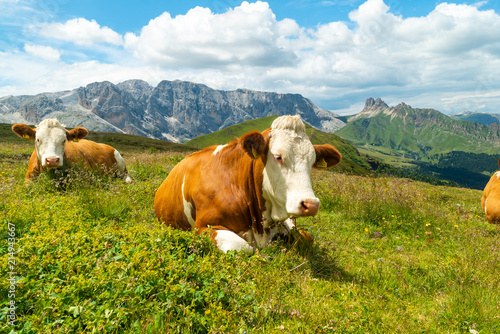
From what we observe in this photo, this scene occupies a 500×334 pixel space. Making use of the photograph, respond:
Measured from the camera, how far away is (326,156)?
500 centimetres

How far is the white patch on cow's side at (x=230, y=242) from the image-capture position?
4.21m

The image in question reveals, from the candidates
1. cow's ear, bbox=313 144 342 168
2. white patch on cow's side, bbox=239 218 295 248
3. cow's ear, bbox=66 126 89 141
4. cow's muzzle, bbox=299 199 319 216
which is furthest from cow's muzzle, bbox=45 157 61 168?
cow's muzzle, bbox=299 199 319 216

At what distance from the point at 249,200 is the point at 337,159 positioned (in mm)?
1718

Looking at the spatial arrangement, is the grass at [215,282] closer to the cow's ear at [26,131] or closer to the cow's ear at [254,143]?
the cow's ear at [254,143]

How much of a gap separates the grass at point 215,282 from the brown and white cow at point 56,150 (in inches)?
115

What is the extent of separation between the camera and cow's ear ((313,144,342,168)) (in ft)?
16.2

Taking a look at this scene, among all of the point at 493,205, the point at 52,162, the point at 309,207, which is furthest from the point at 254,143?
the point at 493,205

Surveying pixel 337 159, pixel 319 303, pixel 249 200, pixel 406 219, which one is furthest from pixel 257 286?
pixel 406 219

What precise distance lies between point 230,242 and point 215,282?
3.26 feet

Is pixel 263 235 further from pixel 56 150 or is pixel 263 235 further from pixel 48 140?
pixel 48 140

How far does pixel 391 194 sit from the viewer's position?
9.00m

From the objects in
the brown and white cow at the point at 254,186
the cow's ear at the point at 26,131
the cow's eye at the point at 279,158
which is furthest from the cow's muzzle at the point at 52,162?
the cow's eye at the point at 279,158

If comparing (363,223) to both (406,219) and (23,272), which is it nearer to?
(406,219)

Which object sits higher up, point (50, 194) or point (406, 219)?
point (50, 194)
